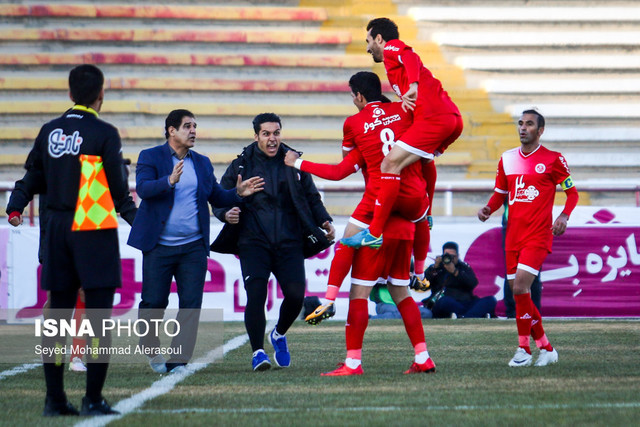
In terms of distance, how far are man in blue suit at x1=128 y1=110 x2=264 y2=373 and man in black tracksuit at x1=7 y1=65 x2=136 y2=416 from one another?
82.8 inches

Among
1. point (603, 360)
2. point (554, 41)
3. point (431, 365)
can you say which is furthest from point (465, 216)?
point (431, 365)

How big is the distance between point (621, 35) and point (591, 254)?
20.0 ft

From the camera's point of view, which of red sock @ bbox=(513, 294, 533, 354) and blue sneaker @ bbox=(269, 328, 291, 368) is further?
red sock @ bbox=(513, 294, 533, 354)

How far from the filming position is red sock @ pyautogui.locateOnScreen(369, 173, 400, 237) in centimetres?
664

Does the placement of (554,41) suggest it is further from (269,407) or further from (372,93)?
(269,407)

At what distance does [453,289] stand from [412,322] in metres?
6.02

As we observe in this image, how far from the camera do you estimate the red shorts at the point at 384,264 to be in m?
6.88

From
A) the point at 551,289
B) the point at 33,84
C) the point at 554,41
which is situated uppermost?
the point at 554,41

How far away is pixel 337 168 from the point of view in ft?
22.9

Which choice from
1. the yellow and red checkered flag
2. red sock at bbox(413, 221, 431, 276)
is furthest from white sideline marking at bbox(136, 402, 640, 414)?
red sock at bbox(413, 221, 431, 276)

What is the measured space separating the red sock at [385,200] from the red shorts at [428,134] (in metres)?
0.21

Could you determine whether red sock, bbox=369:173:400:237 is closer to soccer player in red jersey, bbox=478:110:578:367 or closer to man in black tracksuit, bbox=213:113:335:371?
man in black tracksuit, bbox=213:113:335:371

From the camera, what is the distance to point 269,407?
5.46 meters

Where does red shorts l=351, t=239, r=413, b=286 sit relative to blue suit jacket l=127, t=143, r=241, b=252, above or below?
below
